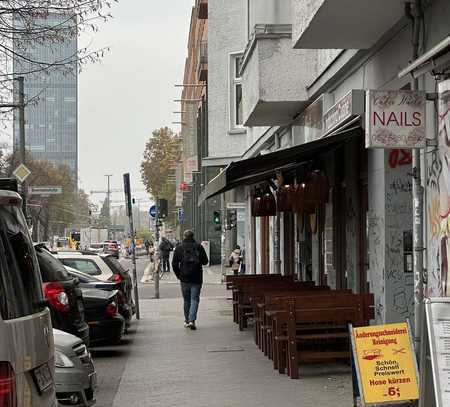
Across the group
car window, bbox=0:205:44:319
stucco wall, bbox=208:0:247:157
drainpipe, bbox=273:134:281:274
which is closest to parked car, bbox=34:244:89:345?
car window, bbox=0:205:44:319

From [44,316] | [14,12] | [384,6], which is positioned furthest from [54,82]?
[44,316]

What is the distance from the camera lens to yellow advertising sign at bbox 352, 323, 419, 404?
23.2ft

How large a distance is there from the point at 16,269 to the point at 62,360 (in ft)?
9.76

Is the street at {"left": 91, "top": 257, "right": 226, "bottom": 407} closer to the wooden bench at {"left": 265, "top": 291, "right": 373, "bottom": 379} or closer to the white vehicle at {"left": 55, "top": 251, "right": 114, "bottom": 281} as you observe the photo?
the white vehicle at {"left": 55, "top": 251, "right": 114, "bottom": 281}

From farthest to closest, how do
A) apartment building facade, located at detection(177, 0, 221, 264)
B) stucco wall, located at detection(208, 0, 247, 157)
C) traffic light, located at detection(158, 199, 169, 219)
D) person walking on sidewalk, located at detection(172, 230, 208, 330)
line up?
apartment building facade, located at detection(177, 0, 221, 264), stucco wall, located at detection(208, 0, 247, 157), traffic light, located at detection(158, 199, 169, 219), person walking on sidewalk, located at detection(172, 230, 208, 330)

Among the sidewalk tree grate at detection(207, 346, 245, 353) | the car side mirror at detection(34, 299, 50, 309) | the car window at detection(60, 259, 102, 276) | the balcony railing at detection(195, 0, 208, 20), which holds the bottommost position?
the sidewalk tree grate at detection(207, 346, 245, 353)

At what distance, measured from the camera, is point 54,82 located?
610 inches

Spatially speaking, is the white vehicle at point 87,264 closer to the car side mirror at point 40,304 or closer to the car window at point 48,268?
the car window at point 48,268

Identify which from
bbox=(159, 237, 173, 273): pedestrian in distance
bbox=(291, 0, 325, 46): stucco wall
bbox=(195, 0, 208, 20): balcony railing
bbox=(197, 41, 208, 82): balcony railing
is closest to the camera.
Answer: bbox=(291, 0, 325, 46): stucco wall

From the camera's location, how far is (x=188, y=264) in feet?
54.7

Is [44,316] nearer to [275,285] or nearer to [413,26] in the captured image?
[413,26]

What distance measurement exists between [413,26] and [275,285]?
686 centimetres

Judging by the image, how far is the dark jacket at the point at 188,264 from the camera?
1667 centimetres

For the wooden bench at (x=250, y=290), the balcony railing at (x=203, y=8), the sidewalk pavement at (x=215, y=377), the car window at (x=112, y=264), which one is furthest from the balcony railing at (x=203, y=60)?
the sidewalk pavement at (x=215, y=377)
